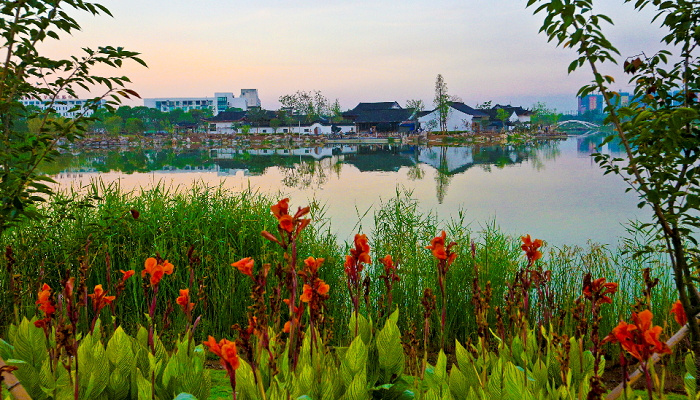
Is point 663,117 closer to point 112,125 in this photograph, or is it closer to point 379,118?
point 379,118

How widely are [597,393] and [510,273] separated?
11.4ft

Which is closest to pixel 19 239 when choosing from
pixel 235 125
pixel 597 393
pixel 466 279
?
pixel 466 279

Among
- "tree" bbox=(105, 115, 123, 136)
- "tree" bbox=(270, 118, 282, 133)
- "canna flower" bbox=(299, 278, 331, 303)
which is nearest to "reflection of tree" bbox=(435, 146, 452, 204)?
"canna flower" bbox=(299, 278, 331, 303)

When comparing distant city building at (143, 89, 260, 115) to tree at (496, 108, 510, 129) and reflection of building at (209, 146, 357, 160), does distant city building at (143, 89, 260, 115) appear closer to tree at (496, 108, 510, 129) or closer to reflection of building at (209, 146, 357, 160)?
tree at (496, 108, 510, 129)

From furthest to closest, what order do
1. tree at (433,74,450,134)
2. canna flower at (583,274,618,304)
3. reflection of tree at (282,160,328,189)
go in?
1. tree at (433,74,450,134)
2. reflection of tree at (282,160,328,189)
3. canna flower at (583,274,618,304)

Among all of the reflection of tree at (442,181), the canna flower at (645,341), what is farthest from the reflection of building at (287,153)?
the canna flower at (645,341)

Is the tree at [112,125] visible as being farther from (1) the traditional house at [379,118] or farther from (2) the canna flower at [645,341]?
(2) the canna flower at [645,341]

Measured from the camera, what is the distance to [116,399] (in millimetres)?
2041

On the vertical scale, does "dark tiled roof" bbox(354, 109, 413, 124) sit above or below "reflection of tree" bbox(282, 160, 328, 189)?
above

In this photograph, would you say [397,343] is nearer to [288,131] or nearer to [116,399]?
[116,399]

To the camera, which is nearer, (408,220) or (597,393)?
(597,393)

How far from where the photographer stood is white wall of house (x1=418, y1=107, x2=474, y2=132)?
182 feet

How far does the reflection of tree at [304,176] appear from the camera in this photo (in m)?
17.5

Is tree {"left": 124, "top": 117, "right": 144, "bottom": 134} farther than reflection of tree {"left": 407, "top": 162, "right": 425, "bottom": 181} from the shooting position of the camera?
Yes
